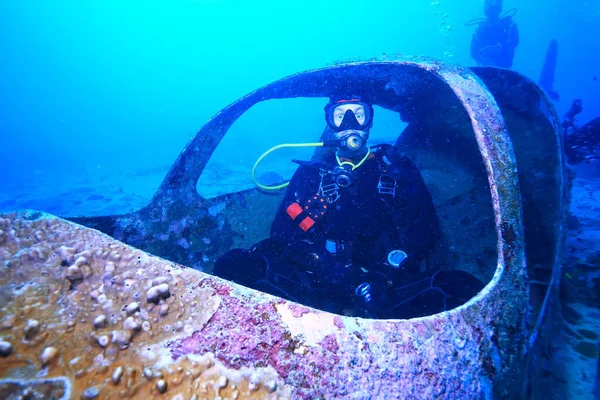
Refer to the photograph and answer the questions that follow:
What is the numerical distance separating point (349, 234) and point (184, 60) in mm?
148920

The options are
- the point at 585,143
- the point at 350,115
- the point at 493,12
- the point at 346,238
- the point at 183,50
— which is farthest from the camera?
the point at 183,50

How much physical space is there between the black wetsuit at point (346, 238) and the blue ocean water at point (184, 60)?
26456mm

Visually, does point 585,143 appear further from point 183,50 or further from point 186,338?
point 183,50

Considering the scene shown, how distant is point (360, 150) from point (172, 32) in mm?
157739

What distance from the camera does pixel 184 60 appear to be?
126688 millimetres

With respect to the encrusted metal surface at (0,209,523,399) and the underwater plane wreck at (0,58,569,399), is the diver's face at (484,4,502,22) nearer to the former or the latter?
the underwater plane wreck at (0,58,569,399)

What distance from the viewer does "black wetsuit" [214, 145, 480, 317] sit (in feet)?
9.91

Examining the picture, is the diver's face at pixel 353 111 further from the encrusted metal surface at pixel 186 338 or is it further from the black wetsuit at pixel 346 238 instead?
the encrusted metal surface at pixel 186 338

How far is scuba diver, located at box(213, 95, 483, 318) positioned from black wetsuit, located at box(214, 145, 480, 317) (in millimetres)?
11

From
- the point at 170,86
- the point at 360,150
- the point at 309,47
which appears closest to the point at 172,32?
the point at 170,86

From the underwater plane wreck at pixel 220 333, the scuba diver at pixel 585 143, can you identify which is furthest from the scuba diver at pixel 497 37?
the underwater plane wreck at pixel 220 333

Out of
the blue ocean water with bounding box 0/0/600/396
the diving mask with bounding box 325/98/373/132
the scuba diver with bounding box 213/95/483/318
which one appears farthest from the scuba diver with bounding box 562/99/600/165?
the blue ocean water with bounding box 0/0/600/396

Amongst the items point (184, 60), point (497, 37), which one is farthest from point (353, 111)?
point (184, 60)

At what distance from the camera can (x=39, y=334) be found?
0.82m
